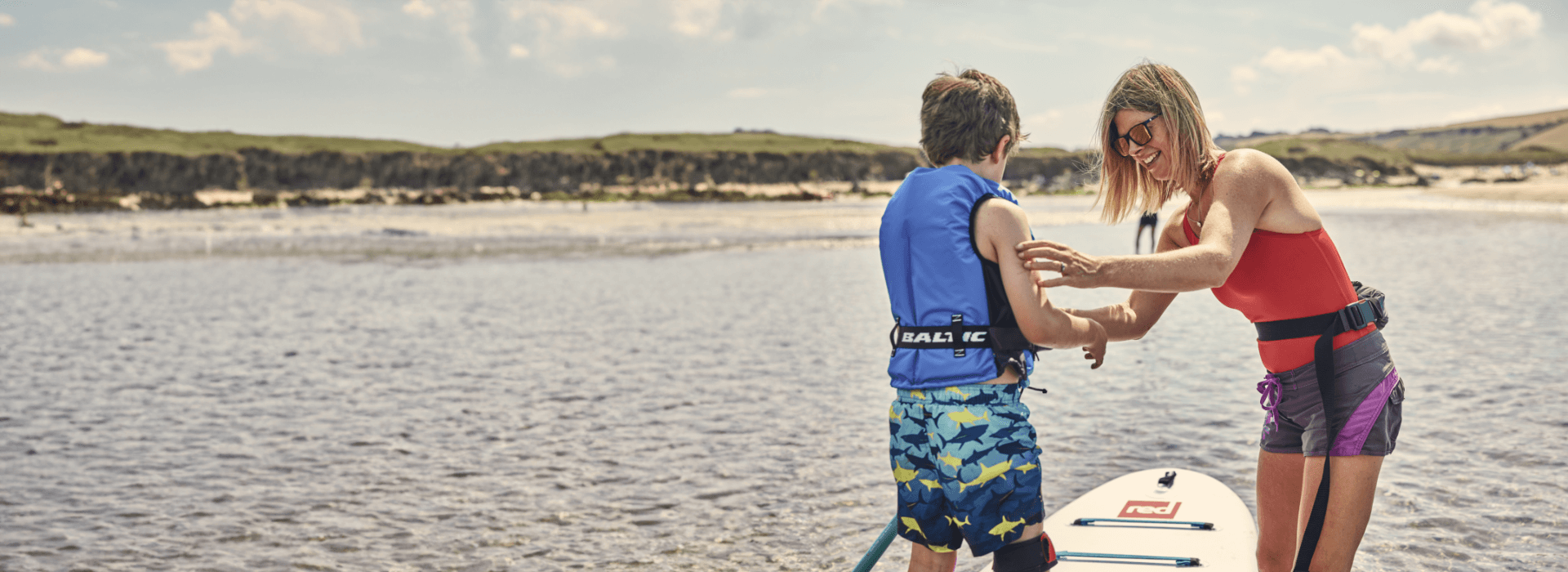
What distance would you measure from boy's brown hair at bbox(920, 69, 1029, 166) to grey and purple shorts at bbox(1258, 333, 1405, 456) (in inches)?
57.6

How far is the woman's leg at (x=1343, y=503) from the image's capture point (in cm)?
352

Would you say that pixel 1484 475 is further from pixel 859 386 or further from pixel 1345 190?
pixel 1345 190

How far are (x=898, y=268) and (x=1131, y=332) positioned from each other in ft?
3.77

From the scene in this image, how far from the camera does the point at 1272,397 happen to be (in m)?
3.85

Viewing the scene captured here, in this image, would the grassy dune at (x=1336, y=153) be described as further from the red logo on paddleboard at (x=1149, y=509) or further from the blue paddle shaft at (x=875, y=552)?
the blue paddle shaft at (x=875, y=552)

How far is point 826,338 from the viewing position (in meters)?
16.0

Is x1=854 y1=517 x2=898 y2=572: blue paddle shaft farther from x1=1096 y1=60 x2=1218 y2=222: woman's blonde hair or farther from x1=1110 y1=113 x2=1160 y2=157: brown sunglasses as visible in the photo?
x1=1110 y1=113 x2=1160 y2=157: brown sunglasses

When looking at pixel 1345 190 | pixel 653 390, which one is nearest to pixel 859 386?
pixel 653 390

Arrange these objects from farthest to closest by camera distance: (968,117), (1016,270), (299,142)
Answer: (299,142)
(968,117)
(1016,270)

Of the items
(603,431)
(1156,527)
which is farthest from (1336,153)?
(1156,527)

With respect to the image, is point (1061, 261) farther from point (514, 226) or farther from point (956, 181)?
point (514, 226)

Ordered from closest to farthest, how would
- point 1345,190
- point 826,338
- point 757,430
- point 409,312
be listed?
point 757,430 < point 826,338 < point 409,312 < point 1345,190

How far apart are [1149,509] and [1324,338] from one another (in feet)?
8.89

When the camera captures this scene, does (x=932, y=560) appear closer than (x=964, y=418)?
No
